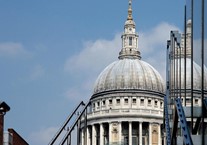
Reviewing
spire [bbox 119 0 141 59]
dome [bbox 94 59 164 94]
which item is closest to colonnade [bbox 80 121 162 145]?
dome [bbox 94 59 164 94]

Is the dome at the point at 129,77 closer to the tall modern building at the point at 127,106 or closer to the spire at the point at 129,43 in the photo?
the tall modern building at the point at 127,106

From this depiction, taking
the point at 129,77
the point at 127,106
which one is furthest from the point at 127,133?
the point at 129,77

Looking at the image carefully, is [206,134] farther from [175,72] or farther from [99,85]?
[99,85]

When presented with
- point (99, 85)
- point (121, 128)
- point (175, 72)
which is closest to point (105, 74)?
point (99, 85)

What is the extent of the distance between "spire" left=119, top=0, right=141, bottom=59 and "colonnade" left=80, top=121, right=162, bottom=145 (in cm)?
1749

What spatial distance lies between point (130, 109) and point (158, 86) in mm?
7361

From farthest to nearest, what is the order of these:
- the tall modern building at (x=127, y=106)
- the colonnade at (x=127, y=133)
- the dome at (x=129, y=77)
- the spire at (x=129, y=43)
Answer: the spire at (x=129, y=43) < the dome at (x=129, y=77) < the tall modern building at (x=127, y=106) < the colonnade at (x=127, y=133)

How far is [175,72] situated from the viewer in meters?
22.2

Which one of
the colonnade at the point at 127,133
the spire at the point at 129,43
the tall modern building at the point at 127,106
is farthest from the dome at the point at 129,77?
the colonnade at the point at 127,133

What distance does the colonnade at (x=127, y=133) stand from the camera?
13988 centimetres

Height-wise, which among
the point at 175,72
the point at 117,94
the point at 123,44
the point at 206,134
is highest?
the point at 123,44

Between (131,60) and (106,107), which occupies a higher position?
(131,60)

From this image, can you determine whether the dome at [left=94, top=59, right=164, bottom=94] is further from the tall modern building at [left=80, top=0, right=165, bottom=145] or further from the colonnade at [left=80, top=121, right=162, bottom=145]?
the colonnade at [left=80, top=121, right=162, bottom=145]

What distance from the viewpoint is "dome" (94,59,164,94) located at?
14662cm
